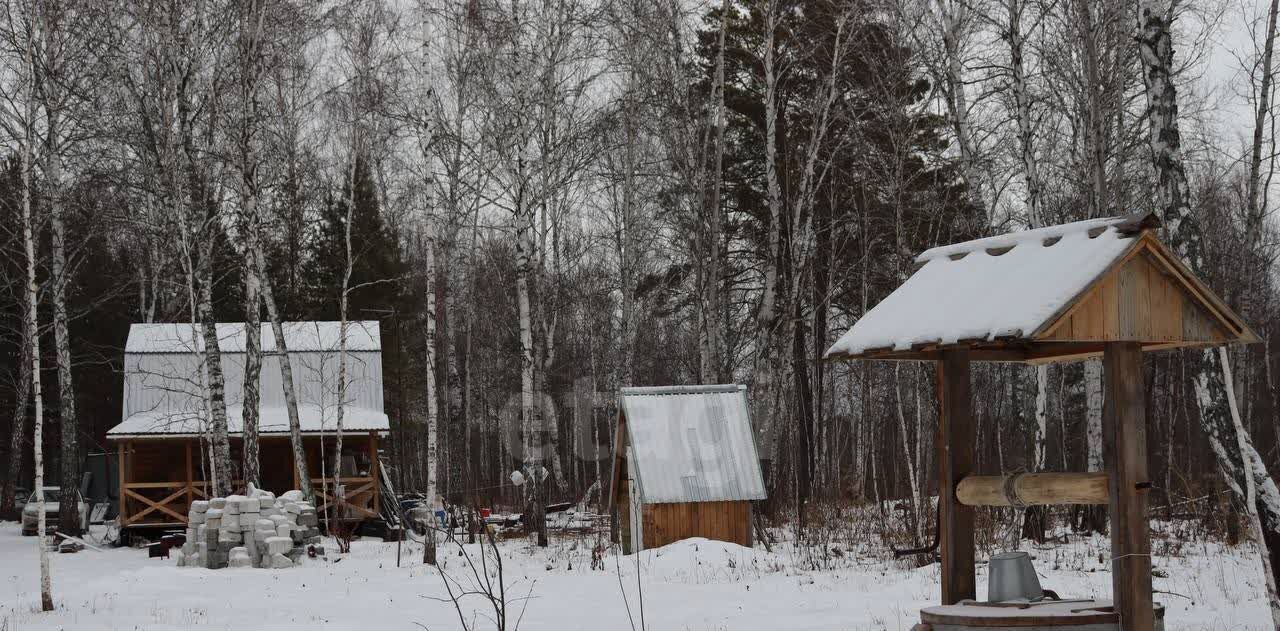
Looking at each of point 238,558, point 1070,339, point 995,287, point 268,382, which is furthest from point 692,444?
point 268,382

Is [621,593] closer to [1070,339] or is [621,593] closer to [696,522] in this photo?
[696,522]

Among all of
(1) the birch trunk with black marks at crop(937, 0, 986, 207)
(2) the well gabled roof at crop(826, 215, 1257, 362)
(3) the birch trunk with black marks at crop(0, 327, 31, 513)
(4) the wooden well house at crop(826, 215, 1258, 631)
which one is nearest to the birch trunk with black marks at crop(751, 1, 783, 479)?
(1) the birch trunk with black marks at crop(937, 0, 986, 207)

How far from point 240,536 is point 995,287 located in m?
14.1

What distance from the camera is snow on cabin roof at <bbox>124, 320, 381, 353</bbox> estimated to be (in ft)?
83.9

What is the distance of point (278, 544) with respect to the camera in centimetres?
1697

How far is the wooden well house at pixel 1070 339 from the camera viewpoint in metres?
5.56

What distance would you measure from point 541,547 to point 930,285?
12.7 meters

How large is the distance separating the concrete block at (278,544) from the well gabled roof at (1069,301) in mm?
12736

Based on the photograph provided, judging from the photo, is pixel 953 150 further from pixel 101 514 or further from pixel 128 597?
pixel 101 514

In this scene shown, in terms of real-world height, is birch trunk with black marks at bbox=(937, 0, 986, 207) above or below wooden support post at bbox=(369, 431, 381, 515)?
above

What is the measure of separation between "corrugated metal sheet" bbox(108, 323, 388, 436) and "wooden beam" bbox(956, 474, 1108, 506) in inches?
747

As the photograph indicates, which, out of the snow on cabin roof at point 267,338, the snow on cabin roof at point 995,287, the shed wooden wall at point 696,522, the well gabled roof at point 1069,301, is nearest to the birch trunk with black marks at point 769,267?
the shed wooden wall at point 696,522

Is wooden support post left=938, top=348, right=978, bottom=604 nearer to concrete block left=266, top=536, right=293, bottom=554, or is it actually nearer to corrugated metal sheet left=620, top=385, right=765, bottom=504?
corrugated metal sheet left=620, top=385, right=765, bottom=504

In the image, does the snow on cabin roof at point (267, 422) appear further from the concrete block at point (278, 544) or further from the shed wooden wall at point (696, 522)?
the shed wooden wall at point (696, 522)
